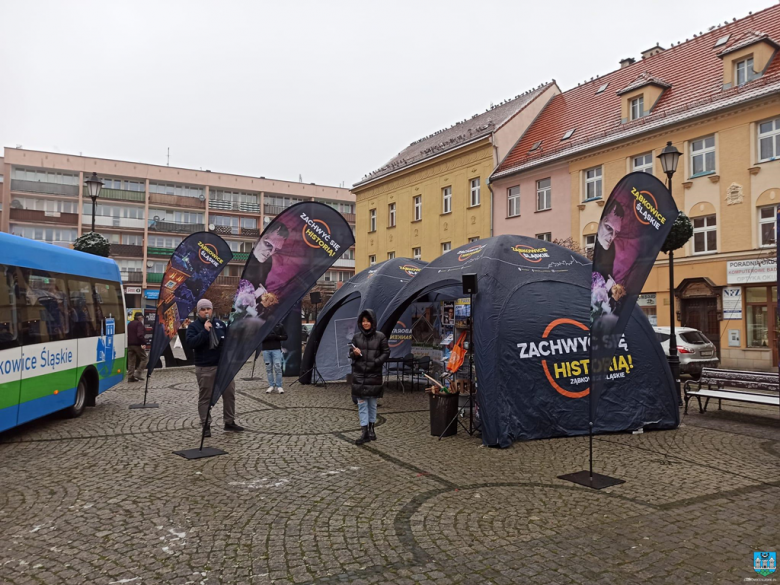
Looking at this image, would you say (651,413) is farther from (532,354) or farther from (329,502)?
(329,502)

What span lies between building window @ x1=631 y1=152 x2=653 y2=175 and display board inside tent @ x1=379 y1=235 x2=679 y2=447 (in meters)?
16.5

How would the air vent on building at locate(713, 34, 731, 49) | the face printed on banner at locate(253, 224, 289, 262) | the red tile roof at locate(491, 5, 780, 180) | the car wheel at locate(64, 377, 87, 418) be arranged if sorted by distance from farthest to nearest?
the air vent on building at locate(713, 34, 731, 49) → the red tile roof at locate(491, 5, 780, 180) → the car wheel at locate(64, 377, 87, 418) → the face printed on banner at locate(253, 224, 289, 262)

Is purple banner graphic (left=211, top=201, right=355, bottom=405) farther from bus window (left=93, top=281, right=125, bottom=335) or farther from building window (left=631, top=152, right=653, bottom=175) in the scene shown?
building window (left=631, top=152, right=653, bottom=175)

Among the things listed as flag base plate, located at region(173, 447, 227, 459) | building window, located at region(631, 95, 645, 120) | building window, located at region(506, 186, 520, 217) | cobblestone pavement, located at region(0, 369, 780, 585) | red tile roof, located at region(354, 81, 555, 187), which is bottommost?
cobblestone pavement, located at region(0, 369, 780, 585)

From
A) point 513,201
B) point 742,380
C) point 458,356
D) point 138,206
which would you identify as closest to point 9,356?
point 458,356

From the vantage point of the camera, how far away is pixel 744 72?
22.2 metres

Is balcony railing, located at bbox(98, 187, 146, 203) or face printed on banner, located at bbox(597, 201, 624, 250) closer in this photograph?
face printed on banner, located at bbox(597, 201, 624, 250)

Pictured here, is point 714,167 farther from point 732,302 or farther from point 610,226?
point 610,226

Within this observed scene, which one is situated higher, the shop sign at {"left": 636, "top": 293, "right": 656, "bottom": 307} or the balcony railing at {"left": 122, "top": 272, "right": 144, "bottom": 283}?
the balcony railing at {"left": 122, "top": 272, "right": 144, "bottom": 283}

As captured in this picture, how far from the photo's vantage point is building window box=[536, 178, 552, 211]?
28831 mm

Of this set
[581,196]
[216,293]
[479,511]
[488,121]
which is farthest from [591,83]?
[216,293]

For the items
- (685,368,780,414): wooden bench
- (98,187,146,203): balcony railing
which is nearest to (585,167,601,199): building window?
(685,368,780,414): wooden bench

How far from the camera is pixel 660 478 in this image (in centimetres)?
650

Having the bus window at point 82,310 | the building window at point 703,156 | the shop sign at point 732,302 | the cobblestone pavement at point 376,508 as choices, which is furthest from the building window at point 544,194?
the bus window at point 82,310
